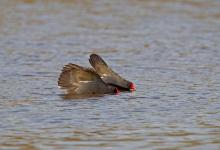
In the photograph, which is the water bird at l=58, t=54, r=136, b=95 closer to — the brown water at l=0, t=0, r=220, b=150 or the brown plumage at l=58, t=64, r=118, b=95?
the brown plumage at l=58, t=64, r=118, b=95

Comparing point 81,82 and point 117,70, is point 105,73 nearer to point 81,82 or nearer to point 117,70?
point 81,82

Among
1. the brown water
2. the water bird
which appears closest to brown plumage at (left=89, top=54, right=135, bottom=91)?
the water bird

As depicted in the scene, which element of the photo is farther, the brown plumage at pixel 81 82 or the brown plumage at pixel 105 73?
the brown plumage at pixel 105 73

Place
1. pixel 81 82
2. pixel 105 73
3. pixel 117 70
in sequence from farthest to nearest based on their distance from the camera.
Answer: pixel 117 70 → pixel 105 73 → pixel 81 82

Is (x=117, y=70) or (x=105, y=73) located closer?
(x=105, y=73)

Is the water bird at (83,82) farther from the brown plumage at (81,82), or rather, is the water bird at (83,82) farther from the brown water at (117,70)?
the brown water at (117,70)

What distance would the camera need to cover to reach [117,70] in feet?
47.6

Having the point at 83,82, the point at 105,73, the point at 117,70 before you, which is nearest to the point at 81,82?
the point at 83,82

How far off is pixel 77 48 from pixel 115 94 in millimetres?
4391

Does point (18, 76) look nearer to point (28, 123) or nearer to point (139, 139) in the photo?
point (28, 123)

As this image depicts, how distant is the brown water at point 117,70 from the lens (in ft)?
31.0

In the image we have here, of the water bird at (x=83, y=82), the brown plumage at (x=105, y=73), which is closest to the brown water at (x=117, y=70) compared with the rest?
the water bird at (x=83, y=82)

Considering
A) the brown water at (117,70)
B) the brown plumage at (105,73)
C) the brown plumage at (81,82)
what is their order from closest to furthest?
the brown water at (117,70) < the brown plumage at (81,82) < the brown plumage at (105,73)

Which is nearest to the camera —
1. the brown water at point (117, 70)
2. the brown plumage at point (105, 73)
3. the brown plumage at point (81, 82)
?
the brown water at point (117, 70)
